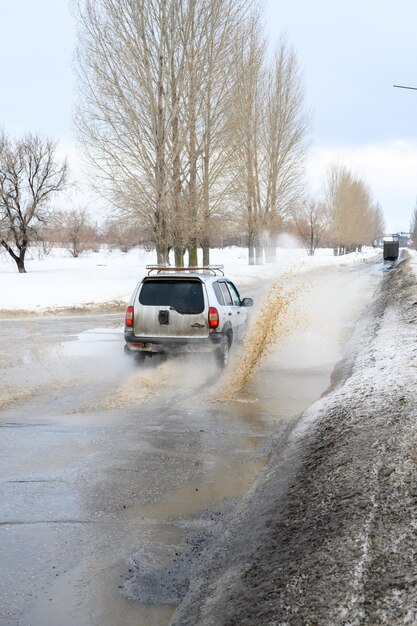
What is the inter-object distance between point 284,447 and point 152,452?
1.29 meters

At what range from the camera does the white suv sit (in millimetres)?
10266

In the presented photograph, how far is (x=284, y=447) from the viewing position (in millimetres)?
6277

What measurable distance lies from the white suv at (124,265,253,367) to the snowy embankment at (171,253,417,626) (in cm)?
375

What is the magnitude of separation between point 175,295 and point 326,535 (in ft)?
22.5

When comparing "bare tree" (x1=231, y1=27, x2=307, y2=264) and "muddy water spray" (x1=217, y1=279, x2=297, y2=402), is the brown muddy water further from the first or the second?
"bare tree" (x1=231, y1=27, x2=307, y2=264)

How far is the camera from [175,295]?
10383 mm

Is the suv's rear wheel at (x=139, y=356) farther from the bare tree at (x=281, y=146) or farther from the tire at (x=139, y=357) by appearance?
the bare tree at (x=281, y=146)

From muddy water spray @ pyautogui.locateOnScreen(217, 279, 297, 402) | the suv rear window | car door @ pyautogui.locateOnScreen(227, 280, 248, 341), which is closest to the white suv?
the suv rear window

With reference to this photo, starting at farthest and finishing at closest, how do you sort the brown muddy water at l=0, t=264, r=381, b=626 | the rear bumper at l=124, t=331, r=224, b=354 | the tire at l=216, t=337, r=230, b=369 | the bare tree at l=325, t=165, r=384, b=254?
1. the bare tree at l=325, t=165, r=384, b=254
2. the tire at l=216, t=337, r=230, b=369
3. the rear bumper at l=124, t=331, r=224, b=354
4. the brown muddy water at l=0, t=264, r=381, b=626

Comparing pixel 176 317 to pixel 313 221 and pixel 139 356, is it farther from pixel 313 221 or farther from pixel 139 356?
pixel 313 221

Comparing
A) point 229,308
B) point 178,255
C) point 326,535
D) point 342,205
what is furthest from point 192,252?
point 342,205

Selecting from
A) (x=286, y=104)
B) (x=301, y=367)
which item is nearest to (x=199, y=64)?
(x=301, y=367)

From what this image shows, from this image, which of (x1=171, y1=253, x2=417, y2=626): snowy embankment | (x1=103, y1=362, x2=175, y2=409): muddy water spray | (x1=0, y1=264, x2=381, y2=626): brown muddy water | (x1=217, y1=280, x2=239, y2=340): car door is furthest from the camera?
(x1=217, y1=280, x2=239, y2=340): car door

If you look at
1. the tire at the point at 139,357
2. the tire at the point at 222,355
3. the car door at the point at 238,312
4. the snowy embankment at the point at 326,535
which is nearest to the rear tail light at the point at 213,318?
the tire at the point at 222,355
